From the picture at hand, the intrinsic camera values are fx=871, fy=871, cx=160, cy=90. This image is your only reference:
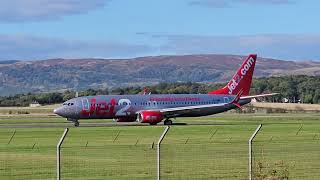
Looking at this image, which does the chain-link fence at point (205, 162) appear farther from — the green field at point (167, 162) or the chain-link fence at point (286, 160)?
the chain-link fence at point (286, 160)

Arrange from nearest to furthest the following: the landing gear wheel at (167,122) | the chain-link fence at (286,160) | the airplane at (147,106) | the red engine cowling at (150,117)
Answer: the chain-link fence at (286,160) → the airplane at (147,106) → the red engine cowling at (150,117) → the landing gear wheel at (167,122)

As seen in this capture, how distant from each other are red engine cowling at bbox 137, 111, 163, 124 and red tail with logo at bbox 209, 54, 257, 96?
33.0 ft

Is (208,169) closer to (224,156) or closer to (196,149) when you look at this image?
(224,156)

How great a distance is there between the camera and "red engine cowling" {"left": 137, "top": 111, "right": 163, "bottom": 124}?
243ft

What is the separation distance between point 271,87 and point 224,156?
14999 centimetres

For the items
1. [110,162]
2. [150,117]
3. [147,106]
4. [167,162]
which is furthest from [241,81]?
[110,162]

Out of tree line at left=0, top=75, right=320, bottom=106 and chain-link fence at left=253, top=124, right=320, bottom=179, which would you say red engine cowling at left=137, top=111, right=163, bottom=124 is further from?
tree line at left=0, top=75, right=320, bottom=106

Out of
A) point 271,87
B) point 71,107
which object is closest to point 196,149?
point 71,107

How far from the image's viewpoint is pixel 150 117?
243ft

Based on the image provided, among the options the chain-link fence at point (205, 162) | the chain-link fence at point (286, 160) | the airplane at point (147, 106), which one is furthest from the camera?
the airplane at point (147, 106)

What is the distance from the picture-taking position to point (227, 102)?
3113 inches

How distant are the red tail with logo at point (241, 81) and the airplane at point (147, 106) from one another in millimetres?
227

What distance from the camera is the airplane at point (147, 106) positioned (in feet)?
243

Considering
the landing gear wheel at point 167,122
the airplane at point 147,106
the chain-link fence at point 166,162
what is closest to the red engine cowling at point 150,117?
the airplane at point 147,106
